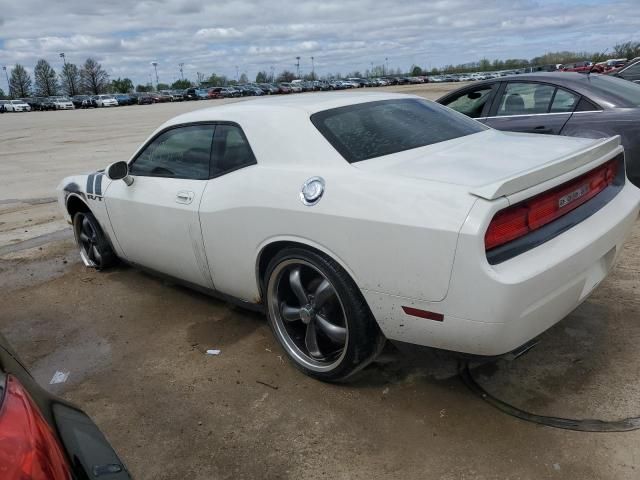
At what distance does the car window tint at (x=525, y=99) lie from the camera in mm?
5660

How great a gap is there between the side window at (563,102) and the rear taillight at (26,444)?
5.48m

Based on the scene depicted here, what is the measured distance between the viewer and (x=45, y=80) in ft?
321

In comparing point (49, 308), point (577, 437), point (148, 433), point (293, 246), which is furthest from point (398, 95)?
point (49, 308)

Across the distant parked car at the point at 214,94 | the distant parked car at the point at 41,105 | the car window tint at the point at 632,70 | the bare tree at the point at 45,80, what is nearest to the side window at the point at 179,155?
the car window tint at the point at 632,70

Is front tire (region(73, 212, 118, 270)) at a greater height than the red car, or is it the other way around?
the red car

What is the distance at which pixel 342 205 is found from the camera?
2.59 meters

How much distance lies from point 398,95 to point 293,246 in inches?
64.7

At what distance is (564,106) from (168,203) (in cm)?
410

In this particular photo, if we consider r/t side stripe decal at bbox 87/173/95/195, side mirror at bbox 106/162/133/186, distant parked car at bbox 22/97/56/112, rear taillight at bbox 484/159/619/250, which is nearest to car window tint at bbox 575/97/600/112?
rear taillight at bbox 484/159/619/250

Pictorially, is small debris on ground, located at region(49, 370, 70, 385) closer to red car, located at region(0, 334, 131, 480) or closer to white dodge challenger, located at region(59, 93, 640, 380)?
white dodge challenger, located at region(59, 93, 640, 380)

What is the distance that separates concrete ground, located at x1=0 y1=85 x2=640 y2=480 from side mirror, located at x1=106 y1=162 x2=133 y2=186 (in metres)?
1.02

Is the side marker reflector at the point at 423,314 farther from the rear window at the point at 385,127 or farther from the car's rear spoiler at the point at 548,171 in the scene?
the rear window at the point at 385,127

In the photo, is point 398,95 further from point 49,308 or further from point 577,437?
point 49,308

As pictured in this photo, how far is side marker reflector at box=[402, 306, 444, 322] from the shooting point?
2.35 metres
